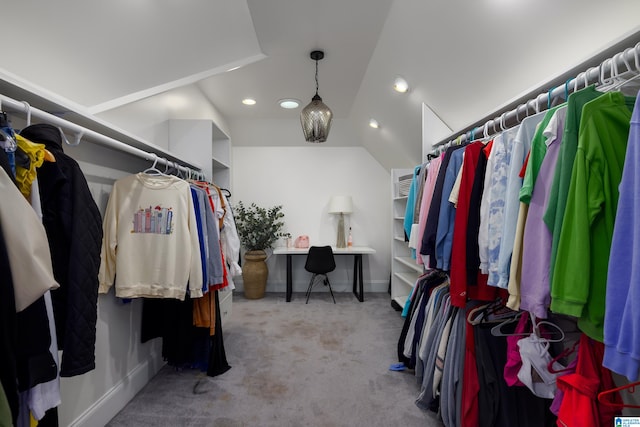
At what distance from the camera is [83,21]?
1271mm

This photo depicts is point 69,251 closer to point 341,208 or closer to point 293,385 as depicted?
point 293,385

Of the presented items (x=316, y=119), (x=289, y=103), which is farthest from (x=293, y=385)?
(x=289, y=103)

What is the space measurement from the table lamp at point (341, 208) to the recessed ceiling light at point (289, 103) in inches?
56.3

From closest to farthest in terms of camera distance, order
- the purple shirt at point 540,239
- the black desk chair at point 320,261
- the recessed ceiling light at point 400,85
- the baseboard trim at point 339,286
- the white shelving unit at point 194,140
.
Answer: the purple shirt at point 540,239 < the recessed ceiling light at point 400,85 < the white shelving unit at point 194,140 < the black desk chair at point 320,261 < the baseboard trim at point 339,286

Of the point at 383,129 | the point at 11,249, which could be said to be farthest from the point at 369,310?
the point at 11,249

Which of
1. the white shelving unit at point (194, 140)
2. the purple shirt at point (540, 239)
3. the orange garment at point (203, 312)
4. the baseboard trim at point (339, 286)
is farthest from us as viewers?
the baseboard trim at point (339, 286)

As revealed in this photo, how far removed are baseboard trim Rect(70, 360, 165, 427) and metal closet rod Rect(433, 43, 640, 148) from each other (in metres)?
2.51

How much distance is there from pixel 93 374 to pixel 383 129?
11.2ft

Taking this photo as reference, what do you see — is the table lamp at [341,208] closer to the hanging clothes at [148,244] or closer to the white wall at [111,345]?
the white wall at [111,345]

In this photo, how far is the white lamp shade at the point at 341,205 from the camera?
4.29 m

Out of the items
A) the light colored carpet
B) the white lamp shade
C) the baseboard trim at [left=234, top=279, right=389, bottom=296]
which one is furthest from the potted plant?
the light colored carpet

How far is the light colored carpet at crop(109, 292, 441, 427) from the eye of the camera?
1.73 m

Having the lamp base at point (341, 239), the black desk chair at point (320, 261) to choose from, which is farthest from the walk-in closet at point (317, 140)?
the lamp base at point (341, 239)

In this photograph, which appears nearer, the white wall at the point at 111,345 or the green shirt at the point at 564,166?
the green shirt at the point at 564,166
